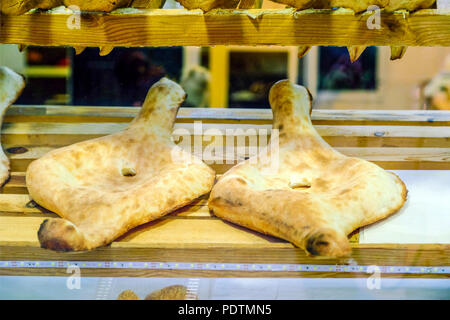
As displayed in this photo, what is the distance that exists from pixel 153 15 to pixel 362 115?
1.08 m

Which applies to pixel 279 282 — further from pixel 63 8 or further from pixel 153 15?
pixel 63 8

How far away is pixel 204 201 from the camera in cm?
134

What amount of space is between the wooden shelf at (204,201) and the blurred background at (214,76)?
0.06 meters

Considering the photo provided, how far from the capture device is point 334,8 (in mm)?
1105

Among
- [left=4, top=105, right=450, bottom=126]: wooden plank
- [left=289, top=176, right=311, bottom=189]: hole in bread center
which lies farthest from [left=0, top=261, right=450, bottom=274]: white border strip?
[left=4, top=105, right=450, bottom=126]: wooden plank

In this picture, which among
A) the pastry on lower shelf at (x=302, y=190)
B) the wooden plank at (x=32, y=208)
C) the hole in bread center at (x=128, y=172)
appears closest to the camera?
the pastry on lower shelf at (x=302, y=190)

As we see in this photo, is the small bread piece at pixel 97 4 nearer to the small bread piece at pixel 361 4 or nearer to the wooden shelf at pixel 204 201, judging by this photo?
the small bread piece at pixel 361 4

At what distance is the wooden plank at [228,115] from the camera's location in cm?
185

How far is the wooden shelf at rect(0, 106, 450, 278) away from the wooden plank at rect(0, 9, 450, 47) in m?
0.45

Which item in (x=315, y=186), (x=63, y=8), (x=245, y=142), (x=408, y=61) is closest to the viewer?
(x=63, y=8)

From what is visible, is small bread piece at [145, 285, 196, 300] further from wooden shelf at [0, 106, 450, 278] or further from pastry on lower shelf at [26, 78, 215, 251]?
pastry on lower shelf at [26, 78, 215, 251]

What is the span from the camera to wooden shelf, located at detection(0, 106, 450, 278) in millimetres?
1059

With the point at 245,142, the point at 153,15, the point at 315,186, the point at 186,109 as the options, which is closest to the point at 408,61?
the point at 315,186

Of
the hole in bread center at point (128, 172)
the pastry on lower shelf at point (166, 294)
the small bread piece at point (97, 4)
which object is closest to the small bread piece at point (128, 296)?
the pastry on lower shelf at point (166, 294)
